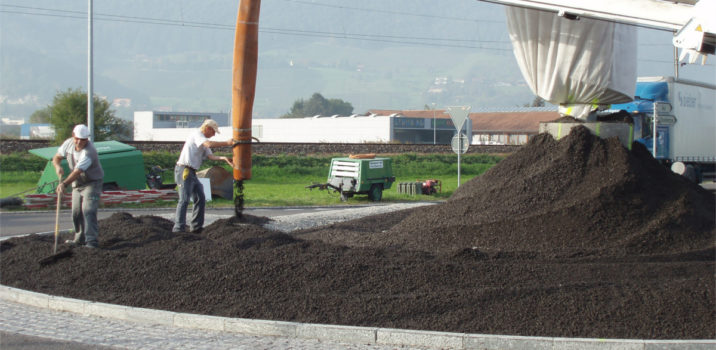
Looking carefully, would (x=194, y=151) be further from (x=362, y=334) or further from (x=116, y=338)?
(x=362, y=334)

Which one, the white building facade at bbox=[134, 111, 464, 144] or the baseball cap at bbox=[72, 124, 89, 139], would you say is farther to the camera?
the white building facade at bbox=[134, 111, 464, 144]

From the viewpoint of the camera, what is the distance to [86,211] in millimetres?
9742

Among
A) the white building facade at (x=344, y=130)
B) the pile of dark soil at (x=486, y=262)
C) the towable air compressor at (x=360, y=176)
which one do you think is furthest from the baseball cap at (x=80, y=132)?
the white building facade at (x=344, y=130)

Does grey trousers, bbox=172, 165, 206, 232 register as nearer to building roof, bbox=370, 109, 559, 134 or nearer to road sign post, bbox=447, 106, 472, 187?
road sign post, bbox=447, 106, 472, 187

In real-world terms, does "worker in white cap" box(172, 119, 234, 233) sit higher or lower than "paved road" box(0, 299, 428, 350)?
higher

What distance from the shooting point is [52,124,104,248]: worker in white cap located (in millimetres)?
9695

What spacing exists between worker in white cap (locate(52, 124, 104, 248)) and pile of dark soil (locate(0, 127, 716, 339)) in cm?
37

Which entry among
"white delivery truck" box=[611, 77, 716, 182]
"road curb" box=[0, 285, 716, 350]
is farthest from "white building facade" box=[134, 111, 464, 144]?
"road curb" box=[0, 285, 716, 350]

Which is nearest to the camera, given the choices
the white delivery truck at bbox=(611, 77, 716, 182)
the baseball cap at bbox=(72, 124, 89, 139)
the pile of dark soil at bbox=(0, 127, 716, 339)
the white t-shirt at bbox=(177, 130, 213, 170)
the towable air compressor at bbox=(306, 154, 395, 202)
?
the pile of dark soil at bbox=(0, 127, 716, 339)

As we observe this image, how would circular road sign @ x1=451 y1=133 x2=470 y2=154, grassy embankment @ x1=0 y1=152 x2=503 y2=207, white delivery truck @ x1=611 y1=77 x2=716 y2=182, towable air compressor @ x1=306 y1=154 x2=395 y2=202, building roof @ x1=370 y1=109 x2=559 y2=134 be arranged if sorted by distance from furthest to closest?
building roof @ x1=370 y1=109 x2=559 y2=134 < white delivery truck @ x1=611 y1=77 x2=716 y2=182 < grassy embankment @ x1=0 y1=152 x2=503 y2=207 < towable air compressor @ x1=306 y1=154 x2=395 y2=202 < circular road sign @ x1=451 y1=133 x2=470 y2=154

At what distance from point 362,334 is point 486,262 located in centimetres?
259

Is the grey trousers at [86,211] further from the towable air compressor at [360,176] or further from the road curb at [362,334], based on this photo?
the towable air compressor at [360,176]

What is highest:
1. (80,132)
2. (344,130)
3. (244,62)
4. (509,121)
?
(509,121)

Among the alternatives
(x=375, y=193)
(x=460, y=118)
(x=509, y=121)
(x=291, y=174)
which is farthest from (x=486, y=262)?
(x=509, y=121)
